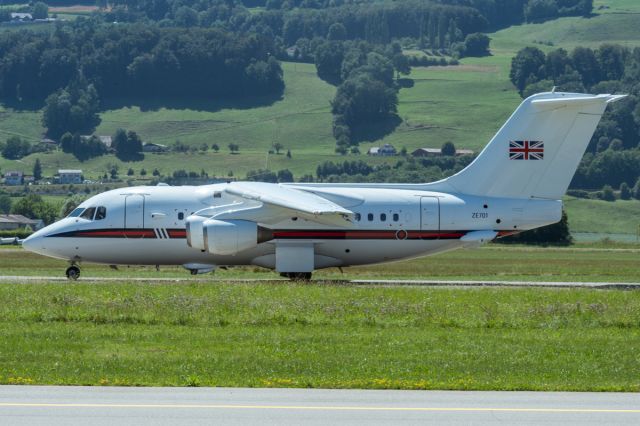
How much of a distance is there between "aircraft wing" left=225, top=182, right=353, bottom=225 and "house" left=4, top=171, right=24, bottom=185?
124419 millimetres

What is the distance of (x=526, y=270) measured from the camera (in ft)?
175

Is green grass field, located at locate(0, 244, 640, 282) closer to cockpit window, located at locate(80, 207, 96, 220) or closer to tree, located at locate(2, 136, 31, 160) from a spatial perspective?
cockpit window, located at locate(80, 207, 96, 220)

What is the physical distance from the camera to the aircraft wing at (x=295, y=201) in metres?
39.8

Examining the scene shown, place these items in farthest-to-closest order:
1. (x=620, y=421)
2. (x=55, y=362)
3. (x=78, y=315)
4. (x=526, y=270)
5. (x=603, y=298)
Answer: (x=526, y=270) < (x=603, y=298) < (x=78, y=315) < (x=55, y=362) < (x=620, y=421)

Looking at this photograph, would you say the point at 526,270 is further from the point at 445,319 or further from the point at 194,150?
the point at 194,150

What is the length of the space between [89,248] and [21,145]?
149041 mm

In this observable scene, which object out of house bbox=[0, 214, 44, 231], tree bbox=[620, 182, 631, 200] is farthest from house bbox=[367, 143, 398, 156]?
house bbox=[0, 214, 44, 231]

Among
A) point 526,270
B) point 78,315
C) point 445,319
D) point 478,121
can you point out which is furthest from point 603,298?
point 478,121

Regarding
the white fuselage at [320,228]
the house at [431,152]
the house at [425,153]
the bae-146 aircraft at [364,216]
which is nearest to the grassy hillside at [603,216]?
the house at [431,152]

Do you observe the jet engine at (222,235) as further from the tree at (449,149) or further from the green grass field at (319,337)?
the tree at (449,149)

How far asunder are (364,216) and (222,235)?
494 cm

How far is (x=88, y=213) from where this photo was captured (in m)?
43.6

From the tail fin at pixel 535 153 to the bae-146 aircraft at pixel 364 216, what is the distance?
0.03m

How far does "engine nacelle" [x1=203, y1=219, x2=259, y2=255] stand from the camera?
41.0 m
